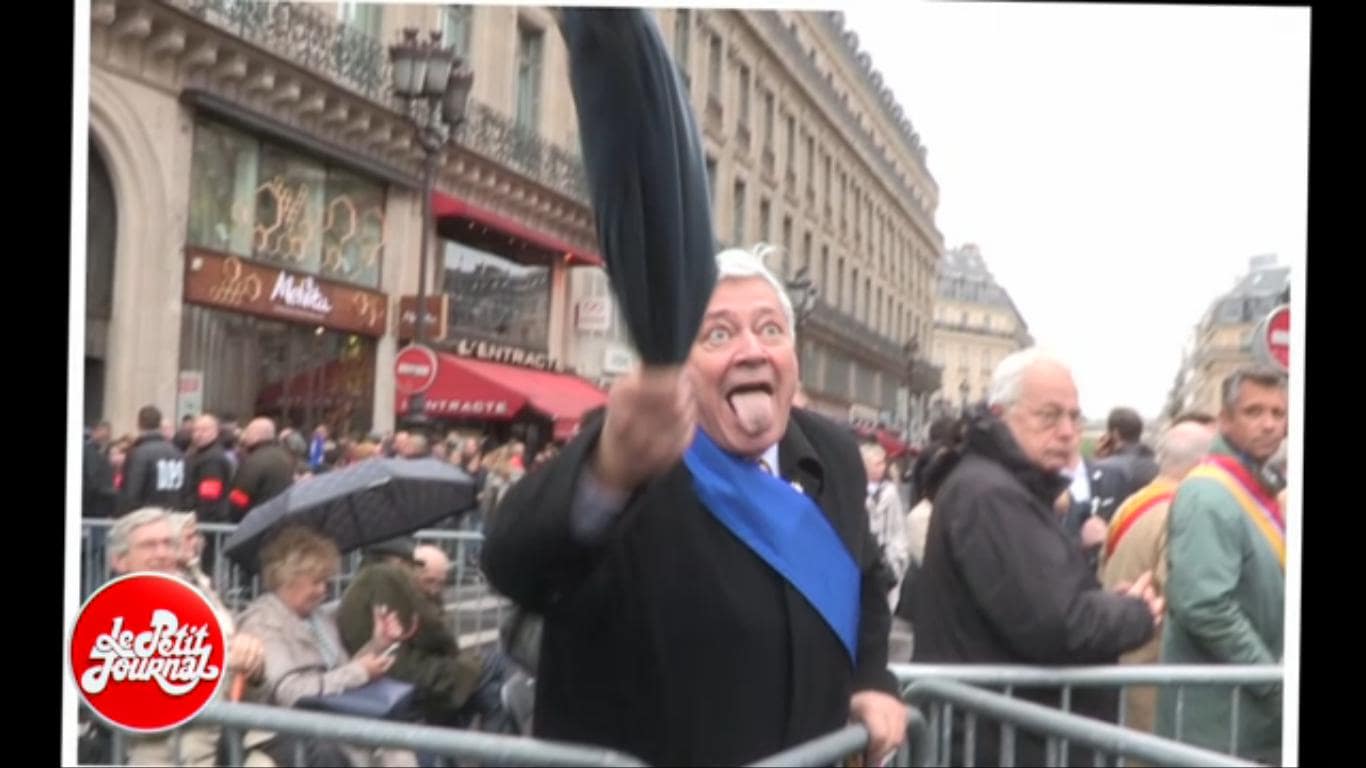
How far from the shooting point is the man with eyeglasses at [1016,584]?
340cm

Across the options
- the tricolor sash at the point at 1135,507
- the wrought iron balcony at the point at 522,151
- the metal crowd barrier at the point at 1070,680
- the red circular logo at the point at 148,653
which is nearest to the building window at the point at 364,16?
the wrought iron balcony at the point at 522,151

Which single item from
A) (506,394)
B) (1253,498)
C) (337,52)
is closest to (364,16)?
(337,52)

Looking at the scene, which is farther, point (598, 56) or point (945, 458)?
point (945, 458)

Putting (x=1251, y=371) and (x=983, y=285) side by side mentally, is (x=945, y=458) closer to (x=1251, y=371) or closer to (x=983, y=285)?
(x=983, y=285)

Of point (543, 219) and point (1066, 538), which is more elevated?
point (543, 219)

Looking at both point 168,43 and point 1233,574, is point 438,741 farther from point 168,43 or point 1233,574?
point 1233,574

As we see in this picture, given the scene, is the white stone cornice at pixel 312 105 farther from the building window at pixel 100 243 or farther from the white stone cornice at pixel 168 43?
the building window at pixel 100 243

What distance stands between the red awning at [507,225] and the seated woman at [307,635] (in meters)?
0.63

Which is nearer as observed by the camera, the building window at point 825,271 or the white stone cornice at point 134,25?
the white stone cornice at point 134,25

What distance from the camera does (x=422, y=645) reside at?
323cm

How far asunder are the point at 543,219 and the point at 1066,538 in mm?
1140

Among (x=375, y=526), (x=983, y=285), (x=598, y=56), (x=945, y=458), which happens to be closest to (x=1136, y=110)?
(x=983, y=285)

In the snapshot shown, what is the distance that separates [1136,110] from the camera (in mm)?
3303

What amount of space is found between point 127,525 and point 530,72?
1.06m
